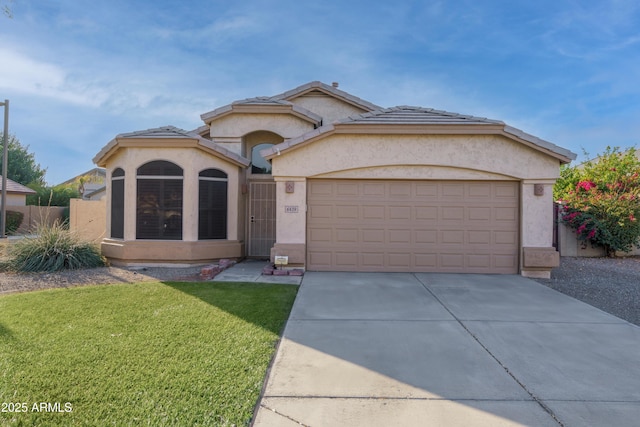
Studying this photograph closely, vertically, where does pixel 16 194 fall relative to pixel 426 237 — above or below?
above

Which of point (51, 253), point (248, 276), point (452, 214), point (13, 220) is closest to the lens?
point (248, 276)

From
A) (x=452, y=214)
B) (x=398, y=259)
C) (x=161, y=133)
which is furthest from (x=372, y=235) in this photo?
(x=161, y=133)

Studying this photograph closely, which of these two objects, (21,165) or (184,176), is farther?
(21,165)

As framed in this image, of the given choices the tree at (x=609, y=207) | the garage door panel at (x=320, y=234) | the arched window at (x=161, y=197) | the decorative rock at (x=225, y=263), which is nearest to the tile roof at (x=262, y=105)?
the arched window at (x=161, y=197)

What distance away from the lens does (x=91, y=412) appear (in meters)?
2.88

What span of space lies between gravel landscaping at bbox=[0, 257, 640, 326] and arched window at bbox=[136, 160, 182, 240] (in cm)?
111

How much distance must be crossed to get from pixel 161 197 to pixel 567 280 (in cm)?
1091

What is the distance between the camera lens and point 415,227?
924 centimetres

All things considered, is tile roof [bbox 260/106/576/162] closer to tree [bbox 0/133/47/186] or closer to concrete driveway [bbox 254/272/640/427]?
concrete driveway [bbox 254/272/640/427]

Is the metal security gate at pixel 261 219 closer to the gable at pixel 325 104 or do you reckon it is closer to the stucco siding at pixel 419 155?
the stucco siding at pixel 419 155

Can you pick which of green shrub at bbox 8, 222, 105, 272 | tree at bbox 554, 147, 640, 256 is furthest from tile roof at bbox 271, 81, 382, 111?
green shrub at bbox 8, 222, 105, 272

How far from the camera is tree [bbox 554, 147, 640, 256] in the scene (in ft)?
39.9

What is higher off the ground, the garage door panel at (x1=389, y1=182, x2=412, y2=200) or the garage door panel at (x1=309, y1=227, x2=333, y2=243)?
the garage door panel at (x1=389, y1=182, x2=412, y2=200)

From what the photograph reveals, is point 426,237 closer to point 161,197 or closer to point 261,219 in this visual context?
point 261,219
